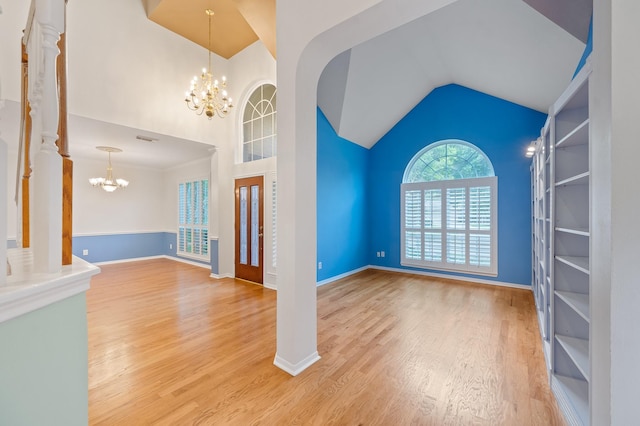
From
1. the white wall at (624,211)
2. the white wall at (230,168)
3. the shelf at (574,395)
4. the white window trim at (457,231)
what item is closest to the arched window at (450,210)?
the white window trim at (457,231)

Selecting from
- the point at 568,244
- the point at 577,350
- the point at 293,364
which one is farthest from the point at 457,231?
the point at 293,364

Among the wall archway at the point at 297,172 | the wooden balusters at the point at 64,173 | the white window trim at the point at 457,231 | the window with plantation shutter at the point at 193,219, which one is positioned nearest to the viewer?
the wooden balusters at the point at 64,173

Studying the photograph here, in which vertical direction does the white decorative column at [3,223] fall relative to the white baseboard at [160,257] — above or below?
above

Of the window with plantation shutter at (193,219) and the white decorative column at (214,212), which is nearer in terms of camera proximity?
the white decorative column at (214,212)

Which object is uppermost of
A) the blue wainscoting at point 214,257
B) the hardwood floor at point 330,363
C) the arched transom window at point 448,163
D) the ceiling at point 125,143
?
the ceiling at point 125,143

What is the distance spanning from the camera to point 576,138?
1807mm

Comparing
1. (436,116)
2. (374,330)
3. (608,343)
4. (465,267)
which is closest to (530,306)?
(465,267)

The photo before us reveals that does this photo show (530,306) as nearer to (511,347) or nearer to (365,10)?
(511,347)

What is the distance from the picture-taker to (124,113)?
152 inches

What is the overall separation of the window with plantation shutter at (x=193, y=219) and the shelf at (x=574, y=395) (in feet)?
20.7

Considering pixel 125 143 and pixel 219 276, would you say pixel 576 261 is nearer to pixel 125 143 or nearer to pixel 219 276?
pixel 219 276

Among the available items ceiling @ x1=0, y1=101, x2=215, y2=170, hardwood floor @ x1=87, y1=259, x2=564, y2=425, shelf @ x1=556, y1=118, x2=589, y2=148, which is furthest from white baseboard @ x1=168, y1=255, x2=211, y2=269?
shelf @ x1=556, y1=118, x2=589, y2=148

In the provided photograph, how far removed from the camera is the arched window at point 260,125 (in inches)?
183

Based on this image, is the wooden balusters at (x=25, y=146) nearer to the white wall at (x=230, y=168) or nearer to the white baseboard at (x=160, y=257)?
the white wall at (x=230, y=168)
